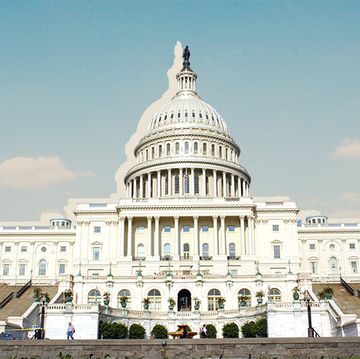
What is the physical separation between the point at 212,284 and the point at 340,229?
159 ft

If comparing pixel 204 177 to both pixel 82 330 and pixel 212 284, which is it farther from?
pixel 82 330

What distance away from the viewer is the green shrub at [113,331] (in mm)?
57062

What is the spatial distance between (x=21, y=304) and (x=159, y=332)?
18.9 m

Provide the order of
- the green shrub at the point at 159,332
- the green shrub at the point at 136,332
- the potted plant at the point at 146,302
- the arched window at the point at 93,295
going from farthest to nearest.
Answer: the arched window at the point at 93,295
the potted plant at the point at 146,302
the green shrub at the point at 159,332
the green shrub at the point at 136,332

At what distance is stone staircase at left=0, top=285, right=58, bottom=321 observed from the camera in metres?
63.8

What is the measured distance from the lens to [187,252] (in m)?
95.6

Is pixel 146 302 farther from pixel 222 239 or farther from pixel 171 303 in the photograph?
pixel 222 239

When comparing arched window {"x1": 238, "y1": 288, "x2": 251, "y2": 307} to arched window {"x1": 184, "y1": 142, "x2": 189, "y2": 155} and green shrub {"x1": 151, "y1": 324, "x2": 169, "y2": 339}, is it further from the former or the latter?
arched window {"x1": 184, "y1": 142, "x2": 189, "y2": 155}

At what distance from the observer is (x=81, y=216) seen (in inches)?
3959

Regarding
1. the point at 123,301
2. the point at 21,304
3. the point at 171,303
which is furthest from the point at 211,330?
the point at 21,304

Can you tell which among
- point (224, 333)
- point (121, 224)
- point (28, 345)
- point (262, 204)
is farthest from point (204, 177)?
point (28, 345)

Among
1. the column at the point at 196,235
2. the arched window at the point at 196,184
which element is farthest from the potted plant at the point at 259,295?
the arched window at the point at 196,184

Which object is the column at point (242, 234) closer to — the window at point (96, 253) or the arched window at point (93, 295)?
the window at point (96, 253)

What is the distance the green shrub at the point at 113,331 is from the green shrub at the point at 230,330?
32.2 ft
